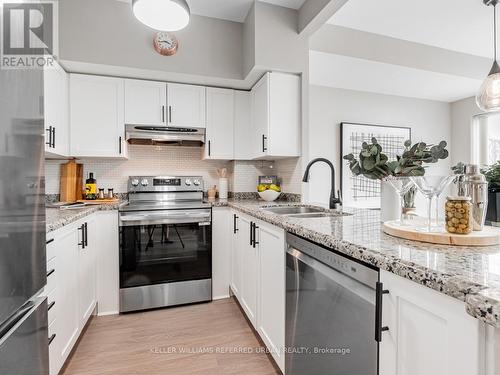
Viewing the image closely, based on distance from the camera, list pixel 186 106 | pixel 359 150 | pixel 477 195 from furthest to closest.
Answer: pixel 359 150, pixel 186 106, pixel 477 195

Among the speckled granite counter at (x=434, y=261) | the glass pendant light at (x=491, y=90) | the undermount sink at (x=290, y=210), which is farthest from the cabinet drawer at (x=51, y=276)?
the glass pendant light at (x=491, y=90)

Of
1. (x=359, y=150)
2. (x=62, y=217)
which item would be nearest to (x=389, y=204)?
(x=62, y=217)

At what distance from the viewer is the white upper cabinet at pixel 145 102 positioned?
8.33ft

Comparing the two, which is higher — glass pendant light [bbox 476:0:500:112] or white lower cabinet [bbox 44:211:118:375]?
glass pendant light [bbox 476:0:500:112]

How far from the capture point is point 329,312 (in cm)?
106

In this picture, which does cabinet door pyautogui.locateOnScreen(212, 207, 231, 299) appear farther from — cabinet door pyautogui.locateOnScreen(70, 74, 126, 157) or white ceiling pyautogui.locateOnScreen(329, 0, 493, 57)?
white ceiling pyautogui.locateOnScreen(329, 0, 493, 57)

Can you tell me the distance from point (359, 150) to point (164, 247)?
2.82 metres

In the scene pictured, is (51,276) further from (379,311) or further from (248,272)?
(379,311)

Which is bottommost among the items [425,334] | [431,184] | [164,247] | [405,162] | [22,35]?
[164,247]

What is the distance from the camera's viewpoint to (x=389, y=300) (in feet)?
2.47

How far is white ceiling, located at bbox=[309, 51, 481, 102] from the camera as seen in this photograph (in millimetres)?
2887

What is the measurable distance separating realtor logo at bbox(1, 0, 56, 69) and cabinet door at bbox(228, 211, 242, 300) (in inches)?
66.4

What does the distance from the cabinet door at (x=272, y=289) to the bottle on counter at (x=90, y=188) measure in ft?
5.52

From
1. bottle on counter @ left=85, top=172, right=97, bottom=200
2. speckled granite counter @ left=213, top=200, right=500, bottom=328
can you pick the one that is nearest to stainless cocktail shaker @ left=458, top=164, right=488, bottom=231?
speckled granite counter @ left=213, top=200, right=500, bottom=328
